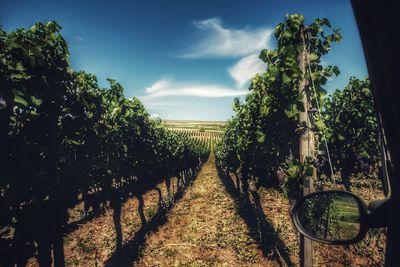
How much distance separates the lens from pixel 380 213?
1.50 metres

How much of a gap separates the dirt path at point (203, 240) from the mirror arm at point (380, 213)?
954 centimetres

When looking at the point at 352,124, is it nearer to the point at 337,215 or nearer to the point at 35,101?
the point at 337,215

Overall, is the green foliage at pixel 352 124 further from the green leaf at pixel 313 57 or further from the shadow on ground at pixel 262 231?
the green leaf at pixel 313 57

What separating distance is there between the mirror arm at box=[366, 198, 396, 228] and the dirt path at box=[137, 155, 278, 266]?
954 cm

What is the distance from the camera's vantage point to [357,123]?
1157cm

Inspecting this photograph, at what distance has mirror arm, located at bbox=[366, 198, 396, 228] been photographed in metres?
1.45

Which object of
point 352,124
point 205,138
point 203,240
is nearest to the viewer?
point 352,124

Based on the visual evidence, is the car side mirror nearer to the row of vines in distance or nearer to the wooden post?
the wooden post

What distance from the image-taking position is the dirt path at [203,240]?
10.8 meters

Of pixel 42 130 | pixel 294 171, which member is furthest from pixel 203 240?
pixel 42 130

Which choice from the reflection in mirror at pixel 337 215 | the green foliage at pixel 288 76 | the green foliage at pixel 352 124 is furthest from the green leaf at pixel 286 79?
the green foliage at pixel 352 124

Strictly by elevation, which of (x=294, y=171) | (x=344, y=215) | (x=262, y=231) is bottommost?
(x=262, y=231)

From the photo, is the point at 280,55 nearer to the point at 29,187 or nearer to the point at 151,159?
the point at 29,187

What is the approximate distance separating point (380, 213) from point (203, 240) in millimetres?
12080
